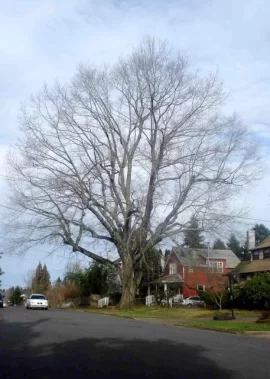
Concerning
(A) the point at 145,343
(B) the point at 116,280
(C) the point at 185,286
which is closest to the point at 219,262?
(C) the point at 185,286

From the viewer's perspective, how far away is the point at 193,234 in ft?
154

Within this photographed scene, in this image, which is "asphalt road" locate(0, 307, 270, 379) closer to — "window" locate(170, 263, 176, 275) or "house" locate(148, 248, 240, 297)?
"house" locate(148, 248, 240, 297)

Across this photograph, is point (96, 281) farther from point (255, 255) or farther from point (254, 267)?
point (254, 267)

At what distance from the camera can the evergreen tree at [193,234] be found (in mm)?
46375

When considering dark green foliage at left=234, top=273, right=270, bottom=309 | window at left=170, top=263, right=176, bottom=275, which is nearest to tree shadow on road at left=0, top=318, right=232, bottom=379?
dark green foliage at left=234, top=273, right=270, bottom=309

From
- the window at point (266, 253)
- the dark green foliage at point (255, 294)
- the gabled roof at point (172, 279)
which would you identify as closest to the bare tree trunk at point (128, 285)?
the dark green foliage at point (255, 294)

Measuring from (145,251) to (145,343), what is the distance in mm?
31277

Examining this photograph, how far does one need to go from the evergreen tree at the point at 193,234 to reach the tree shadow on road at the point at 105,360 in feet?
95.9

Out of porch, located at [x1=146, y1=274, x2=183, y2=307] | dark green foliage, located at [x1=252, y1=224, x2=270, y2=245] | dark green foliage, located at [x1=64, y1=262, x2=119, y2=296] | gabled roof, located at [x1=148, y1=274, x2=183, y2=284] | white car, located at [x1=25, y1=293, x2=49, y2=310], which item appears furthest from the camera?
dark green foliage, located at [x1=252, y1=224, x2=270, y2=245]

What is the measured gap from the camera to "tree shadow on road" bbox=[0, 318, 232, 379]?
1108cm

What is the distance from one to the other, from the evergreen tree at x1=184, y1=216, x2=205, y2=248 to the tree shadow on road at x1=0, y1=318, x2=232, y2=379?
29238 mm

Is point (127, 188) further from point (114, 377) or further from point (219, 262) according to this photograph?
point (114, 377)

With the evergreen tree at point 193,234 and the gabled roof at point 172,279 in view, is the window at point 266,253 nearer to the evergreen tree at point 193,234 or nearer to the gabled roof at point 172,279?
the gabled roof at point 172,279

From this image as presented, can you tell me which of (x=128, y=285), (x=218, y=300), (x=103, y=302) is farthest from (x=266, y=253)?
(x=218, y=300)
